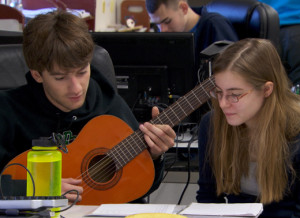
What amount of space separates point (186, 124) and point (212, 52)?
0.41 meters

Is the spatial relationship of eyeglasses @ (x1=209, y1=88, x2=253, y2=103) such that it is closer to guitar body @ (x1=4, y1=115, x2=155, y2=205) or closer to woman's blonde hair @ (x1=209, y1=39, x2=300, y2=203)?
woman's blonde hair @ (x1=209, y1=39, x2=300, y2=203)

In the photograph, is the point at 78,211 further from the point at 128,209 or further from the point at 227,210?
the point at 227,210

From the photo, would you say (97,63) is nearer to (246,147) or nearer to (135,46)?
(135,46)

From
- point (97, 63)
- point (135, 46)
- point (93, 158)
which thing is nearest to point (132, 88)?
point (135, 46)

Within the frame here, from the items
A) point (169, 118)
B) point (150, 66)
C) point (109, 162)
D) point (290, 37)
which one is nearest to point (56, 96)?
point (109, 162)

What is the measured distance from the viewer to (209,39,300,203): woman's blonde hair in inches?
63.6

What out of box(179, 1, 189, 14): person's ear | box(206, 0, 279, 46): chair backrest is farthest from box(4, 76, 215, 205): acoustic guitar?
box(179, 1, 189, 14): person's ear

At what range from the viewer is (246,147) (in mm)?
1719

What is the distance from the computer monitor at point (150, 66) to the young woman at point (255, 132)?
21.5 inches

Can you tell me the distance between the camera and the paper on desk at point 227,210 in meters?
1.14

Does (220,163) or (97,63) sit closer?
(220,163)

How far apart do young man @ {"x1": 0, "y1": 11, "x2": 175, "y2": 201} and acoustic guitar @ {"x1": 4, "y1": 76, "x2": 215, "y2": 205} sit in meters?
0.05

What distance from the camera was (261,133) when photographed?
5.41 ft

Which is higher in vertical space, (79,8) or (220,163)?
(79,8)
